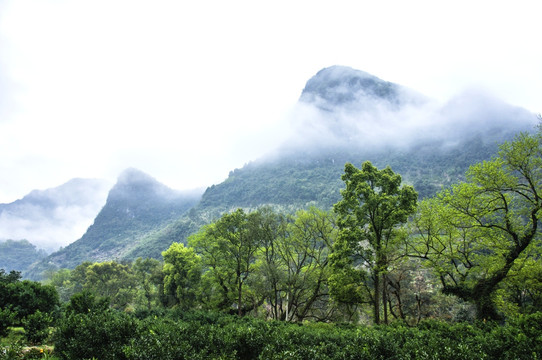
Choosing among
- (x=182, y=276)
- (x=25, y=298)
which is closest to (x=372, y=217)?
(x=182, y=276)

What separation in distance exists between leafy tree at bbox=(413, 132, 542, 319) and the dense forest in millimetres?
75

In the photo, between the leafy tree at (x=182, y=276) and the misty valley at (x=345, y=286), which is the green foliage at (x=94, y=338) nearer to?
the misty valley at (x=345, y=286)

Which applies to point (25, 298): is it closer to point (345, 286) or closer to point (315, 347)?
point (315, 347)

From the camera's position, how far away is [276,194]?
152 m

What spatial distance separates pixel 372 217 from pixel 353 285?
16.7ft

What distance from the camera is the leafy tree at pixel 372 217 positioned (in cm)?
1655

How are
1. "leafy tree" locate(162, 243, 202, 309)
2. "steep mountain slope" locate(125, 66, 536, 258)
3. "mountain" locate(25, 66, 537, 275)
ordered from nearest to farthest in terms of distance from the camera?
"leafy tree" locate(162, 243, 202, 309) < "steep mountain slope" locate(125, 66, 536, 258) < "mountain" locate(25, 66, 537, 275)

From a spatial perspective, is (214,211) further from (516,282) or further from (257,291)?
(516,282)

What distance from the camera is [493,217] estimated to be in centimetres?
1619

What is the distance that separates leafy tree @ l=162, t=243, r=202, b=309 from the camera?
2688 cm

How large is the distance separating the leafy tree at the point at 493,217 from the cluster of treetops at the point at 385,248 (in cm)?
6

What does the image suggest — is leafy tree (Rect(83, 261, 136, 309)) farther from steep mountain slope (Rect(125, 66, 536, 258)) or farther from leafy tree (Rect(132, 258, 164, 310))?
steep mountain slope (Rect(125, 66, 536, 258))

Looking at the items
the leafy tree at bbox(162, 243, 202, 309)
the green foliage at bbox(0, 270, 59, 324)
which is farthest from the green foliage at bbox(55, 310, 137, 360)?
the leafy tree at bbox(162, 243, 202, 309)

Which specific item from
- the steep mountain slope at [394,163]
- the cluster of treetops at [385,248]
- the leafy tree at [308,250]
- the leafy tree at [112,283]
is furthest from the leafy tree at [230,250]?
the steep mountain slope at [394,163]
